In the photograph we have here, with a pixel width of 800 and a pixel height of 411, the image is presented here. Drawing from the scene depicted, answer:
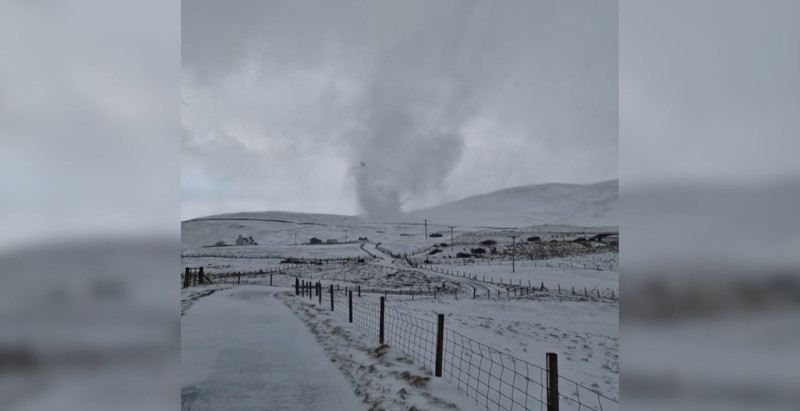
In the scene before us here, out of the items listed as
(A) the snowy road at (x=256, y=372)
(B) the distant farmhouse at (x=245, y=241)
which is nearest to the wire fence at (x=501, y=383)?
(A) the snowy road at (x=256, y=372)

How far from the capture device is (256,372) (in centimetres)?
345

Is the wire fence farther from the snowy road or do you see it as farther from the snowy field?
the snowy road

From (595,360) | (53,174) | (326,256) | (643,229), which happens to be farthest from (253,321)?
(326,256)

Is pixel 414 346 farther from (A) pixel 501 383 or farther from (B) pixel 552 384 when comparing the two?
(B) pixel 552 384

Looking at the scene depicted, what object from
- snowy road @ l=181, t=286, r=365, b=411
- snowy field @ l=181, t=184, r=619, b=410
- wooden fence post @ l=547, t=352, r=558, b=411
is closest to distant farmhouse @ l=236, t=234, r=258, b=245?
snowy field @ l=181, t=184, r=619, b=410

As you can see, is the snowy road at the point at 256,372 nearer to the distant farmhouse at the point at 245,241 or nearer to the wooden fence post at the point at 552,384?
the wooden fence post at the point at 552,384

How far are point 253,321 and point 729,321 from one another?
638 cm

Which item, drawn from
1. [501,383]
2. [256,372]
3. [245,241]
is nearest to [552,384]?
[501,383]

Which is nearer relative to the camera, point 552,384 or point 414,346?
point 552,384

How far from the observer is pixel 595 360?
631 cm

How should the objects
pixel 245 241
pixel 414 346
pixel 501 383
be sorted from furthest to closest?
pixel 245 241, pixel 414 346, pixel 501 383

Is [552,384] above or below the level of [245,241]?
above

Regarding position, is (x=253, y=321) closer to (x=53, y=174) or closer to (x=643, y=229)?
(x=53, y=174)

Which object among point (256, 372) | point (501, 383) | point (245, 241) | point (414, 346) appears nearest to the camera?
point (256, 372)
